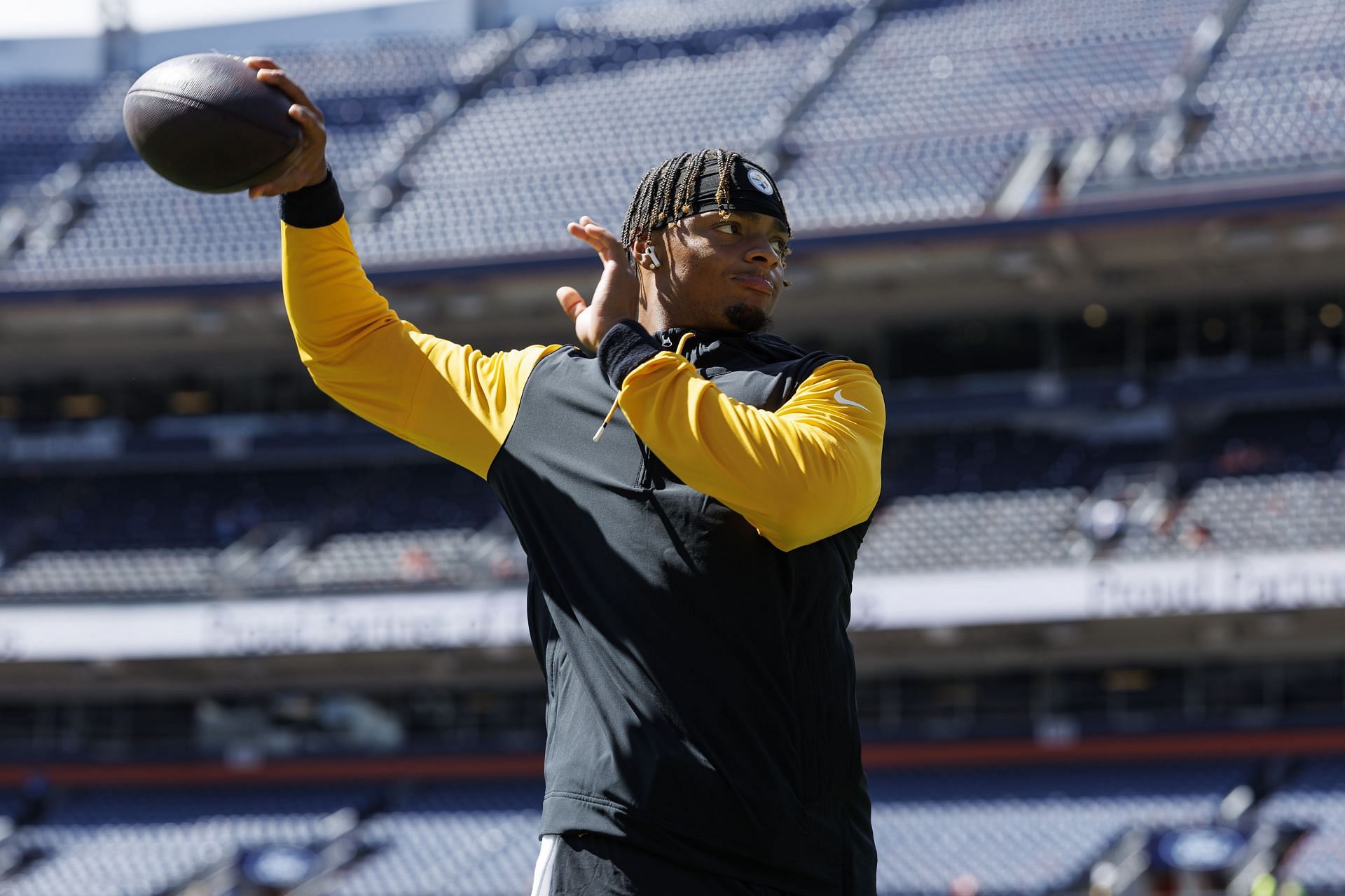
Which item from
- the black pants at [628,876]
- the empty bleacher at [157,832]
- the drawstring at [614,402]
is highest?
the drawstring at [614,402]

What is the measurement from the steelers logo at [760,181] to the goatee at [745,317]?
6.5 inches

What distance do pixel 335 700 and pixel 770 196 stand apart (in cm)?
2045

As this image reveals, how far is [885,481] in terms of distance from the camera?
21.8 metres

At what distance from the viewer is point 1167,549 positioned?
1858 centimetres

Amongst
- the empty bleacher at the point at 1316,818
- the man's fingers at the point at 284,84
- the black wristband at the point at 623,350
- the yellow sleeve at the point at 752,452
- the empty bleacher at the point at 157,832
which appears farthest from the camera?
the empty bleacher at the point at 157,832

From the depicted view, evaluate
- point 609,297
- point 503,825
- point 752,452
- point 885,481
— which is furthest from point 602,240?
point 885,481

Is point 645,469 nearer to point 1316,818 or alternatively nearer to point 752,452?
point 752,452

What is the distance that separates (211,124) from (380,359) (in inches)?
22.0

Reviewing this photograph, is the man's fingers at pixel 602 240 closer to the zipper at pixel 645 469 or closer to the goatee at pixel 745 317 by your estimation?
the goatee at pixel 745 317

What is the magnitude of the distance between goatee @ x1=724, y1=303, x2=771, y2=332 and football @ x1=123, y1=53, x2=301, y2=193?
0.65m

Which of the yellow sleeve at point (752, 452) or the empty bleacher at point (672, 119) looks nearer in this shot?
the yellow sleeve at point (752, 452)

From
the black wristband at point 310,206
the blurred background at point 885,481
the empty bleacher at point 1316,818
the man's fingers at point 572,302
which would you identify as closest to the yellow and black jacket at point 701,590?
the man's fingers at point 572,302

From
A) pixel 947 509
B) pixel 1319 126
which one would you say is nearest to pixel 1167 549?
pixel 947 509

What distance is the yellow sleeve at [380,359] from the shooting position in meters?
2.32
